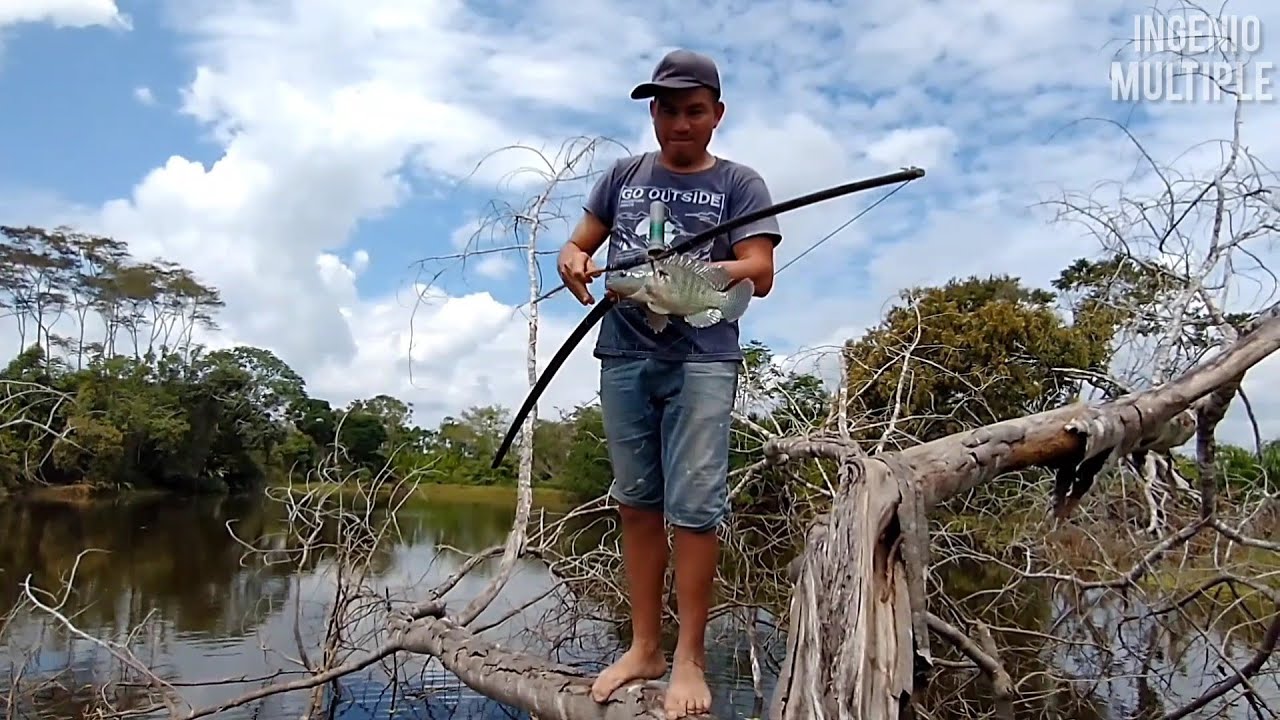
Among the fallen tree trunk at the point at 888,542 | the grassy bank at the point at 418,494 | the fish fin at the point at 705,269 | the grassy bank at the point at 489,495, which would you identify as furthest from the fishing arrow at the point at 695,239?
the grassy bank at the point at 489,495

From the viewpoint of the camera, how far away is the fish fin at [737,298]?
195 cm

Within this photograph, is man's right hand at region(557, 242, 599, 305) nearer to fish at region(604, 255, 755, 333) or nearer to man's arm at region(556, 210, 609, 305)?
man's arm at region(556, 210, 609, 305)

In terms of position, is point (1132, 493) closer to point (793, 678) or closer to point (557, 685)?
point (557, 685)

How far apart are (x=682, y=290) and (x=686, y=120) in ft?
1.26

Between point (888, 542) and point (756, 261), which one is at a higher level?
point (756, 261)

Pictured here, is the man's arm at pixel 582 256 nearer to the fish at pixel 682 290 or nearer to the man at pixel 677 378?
the man at pixel 677 378

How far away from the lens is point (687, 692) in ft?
6.52

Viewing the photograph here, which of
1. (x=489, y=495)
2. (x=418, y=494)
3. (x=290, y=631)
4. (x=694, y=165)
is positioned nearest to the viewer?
(x=694, y=165)

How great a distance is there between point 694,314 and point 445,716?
4.83 m

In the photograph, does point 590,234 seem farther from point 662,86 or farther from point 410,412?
point 410,412

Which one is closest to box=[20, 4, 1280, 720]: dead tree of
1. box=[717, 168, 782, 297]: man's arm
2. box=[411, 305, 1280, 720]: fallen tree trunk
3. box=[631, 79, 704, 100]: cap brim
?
box=[411, 305, 1280, 720]: fallen tree trunk

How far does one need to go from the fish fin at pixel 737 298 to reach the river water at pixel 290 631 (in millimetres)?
2209

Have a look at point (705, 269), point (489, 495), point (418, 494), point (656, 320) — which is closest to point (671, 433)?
point (656, 320)

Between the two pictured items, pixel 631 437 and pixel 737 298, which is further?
pixel 631 437
